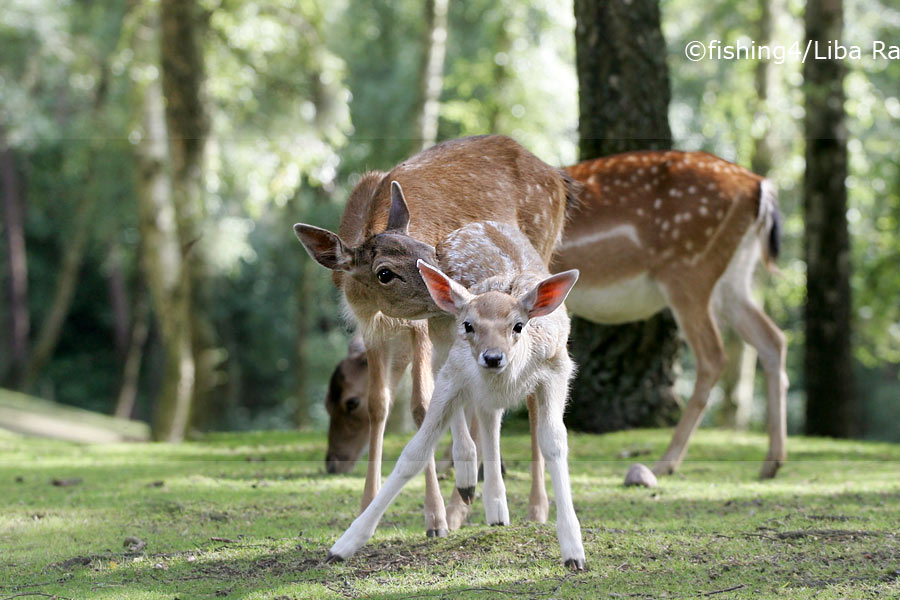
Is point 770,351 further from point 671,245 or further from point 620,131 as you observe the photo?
point 620,131

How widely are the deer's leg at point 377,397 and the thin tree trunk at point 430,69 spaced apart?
1148 cm

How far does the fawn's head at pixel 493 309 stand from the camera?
4027 mm

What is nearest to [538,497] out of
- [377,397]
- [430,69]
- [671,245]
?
[377,397]

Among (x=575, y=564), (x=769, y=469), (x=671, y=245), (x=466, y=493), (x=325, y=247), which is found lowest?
(x=769, y=469)

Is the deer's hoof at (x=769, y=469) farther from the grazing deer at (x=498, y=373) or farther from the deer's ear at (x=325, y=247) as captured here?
the deer's ear at (x=325, y=247)

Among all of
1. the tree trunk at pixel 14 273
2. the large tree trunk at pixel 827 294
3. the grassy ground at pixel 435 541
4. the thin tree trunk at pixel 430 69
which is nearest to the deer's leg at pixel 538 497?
the grassy ground at pixel 435 541

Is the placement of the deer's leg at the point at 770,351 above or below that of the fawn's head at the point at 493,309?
below

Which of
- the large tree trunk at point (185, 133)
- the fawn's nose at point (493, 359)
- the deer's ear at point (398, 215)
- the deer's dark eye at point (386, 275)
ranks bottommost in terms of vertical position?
the fawn's nose at point (493, 359)

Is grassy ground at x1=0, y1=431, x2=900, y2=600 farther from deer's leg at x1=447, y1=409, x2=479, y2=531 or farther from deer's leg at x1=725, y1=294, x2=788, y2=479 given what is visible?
deer's leg at x1=725, y1=294, x2=788, y2=479

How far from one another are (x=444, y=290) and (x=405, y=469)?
765 mm

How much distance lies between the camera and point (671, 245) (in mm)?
7453

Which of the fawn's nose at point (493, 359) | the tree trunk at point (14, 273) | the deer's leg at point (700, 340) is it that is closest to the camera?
the fawn's nose at point (493, 359)

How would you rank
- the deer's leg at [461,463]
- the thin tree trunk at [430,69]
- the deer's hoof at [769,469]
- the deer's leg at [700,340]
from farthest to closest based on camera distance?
1. the thin tree trunk at [430,69]
2. the deer's leg at [700,340]
3. the deer's hoof at [769,469]
4. the deer's leg at [461,463]

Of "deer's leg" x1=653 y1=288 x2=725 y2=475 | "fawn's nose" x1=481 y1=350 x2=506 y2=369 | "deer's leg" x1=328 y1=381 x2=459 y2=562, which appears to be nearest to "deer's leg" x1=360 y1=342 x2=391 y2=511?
"deer's leg" x1=328 y1=381 x2=459 y2=562
